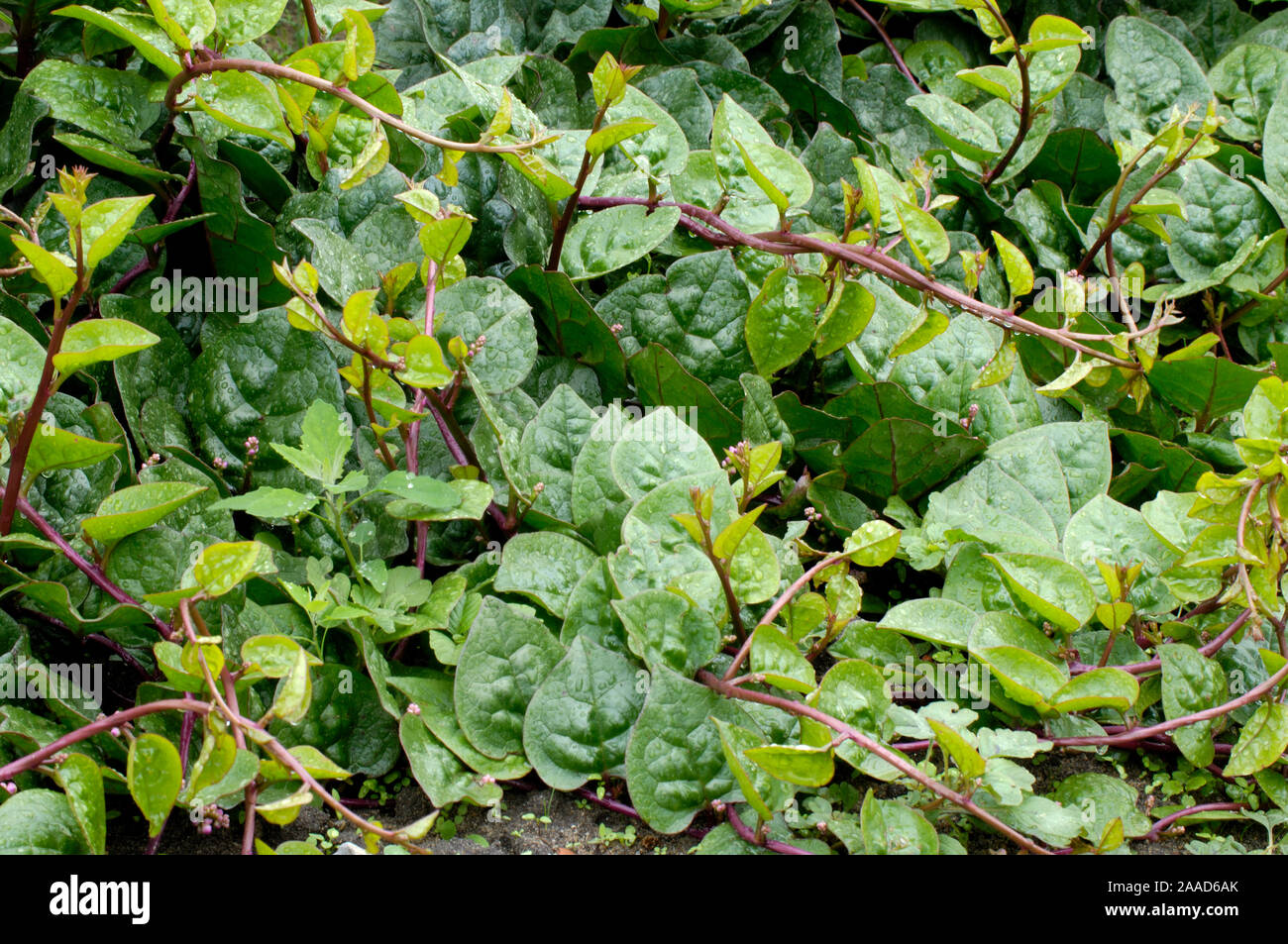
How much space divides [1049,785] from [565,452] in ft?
2.89

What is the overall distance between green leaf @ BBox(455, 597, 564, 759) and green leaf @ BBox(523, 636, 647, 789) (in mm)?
38

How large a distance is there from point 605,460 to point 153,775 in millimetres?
773

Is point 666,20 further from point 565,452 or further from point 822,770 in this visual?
point 822,770

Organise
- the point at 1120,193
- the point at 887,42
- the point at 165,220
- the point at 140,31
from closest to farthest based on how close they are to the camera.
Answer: the point at 140,31 → the point at 165,220 → the point at 1120,193 → the point at 887,42

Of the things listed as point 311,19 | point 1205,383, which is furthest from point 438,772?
point 1205,383

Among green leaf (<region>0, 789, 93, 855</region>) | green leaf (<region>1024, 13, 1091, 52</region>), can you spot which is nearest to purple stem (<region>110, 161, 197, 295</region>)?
green leaf (<region>0, 789, 93, 855</region>)

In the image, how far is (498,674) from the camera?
1.46 metres

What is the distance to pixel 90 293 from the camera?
1.84m

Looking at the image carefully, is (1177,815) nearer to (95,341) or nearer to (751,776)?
Answer: (751,776)

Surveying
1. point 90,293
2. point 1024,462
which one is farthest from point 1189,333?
point 90,293

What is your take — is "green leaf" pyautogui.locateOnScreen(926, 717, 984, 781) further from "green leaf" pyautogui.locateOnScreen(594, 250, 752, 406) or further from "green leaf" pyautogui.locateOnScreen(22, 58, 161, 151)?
"green leaf" pyautogui.locateOnScreen(22, 58, 161, 151)

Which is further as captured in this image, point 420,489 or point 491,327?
point 491,327

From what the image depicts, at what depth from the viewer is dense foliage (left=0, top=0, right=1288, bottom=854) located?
4.49 feet

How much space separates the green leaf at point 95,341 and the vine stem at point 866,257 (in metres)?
0.92
